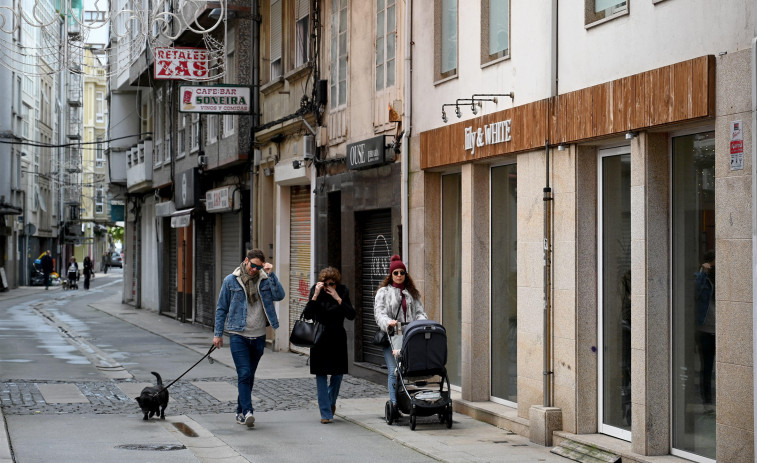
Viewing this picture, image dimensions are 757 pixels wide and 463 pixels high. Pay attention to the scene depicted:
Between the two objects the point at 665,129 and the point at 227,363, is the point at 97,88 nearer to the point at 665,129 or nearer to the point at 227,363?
the point at 227,363

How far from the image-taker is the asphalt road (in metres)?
10.5

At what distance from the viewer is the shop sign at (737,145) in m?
8.39

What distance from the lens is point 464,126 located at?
13.6m

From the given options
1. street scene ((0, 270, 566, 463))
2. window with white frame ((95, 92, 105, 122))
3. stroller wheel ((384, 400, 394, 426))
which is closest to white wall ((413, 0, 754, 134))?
stroller wheel ((384, 400, 394, 426))

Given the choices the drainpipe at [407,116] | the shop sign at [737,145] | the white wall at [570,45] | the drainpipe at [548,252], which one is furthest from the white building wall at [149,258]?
the shop sign at [737,145]

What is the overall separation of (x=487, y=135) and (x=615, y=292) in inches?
113

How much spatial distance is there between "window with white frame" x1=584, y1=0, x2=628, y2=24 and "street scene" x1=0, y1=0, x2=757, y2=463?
0.16ft

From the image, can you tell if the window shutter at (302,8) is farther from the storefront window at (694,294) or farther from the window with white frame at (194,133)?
the storefront window at (694,294)

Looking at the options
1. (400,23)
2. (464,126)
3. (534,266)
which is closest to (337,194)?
(400,23)

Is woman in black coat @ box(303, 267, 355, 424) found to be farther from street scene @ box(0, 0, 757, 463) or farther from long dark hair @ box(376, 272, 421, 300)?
long dark hair @ box(376, 272, 421, 300)

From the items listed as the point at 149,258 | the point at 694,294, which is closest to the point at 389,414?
the point at 694,294

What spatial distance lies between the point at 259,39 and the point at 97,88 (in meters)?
88.9

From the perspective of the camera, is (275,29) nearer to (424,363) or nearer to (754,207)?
(424,363)

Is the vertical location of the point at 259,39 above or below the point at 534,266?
above
